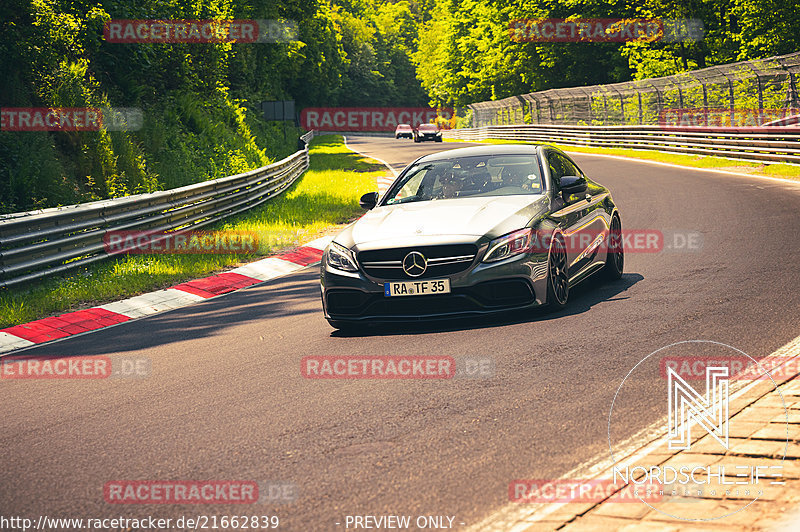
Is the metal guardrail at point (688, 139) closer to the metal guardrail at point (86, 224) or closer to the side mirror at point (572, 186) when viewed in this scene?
the metal guardrail at point (86, 224)

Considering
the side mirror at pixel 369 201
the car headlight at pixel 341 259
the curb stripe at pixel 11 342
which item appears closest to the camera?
the car headlight at pixel 341 259

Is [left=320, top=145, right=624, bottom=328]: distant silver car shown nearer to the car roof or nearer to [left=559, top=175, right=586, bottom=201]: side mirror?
[left=559, top=175, right=586, bottom=201]: side mirror

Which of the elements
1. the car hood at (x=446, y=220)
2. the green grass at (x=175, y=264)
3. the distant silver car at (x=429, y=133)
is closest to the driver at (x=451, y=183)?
the car hood at (x=446, y=220)

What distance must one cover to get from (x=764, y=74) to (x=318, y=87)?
210ft

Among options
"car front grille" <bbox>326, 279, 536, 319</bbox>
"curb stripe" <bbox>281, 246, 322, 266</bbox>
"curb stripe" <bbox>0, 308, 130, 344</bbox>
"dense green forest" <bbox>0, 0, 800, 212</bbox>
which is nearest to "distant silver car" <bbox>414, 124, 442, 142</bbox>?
"dense green forest" <bbox>0, 0, 800, 212</bbox>

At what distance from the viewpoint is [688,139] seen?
108 feet

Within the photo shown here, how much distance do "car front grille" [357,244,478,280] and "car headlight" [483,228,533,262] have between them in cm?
14

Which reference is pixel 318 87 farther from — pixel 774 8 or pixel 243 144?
pixel 243 144

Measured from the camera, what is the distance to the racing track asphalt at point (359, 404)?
13.9 ft

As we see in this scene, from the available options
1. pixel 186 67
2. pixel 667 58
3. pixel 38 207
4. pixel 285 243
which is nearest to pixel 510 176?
pixel 285 243

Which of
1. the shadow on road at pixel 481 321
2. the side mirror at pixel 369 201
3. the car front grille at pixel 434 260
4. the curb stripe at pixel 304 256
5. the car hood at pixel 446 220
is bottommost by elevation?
the curb stripe at pixel 304 256

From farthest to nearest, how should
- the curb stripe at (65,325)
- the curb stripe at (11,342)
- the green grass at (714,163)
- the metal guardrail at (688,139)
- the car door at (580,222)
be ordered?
the metal guardrail at (688,139), the green grass at (714,163), the curb stripe at (65,325), the curb stripe at (11,342), the car door at (580,222)

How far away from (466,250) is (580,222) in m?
1.83

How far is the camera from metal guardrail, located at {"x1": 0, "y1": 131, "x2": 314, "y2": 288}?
34.7 feet
